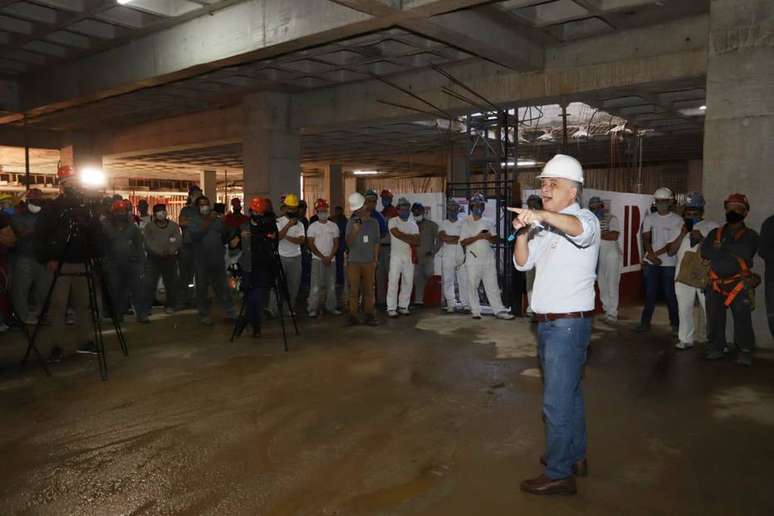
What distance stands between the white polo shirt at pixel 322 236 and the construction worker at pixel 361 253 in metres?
0.70

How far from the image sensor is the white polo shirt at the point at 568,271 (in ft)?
10.8

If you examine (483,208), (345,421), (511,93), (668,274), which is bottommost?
(345,421)

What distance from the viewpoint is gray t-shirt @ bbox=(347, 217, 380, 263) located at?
28.1 feet

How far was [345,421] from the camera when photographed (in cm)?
464

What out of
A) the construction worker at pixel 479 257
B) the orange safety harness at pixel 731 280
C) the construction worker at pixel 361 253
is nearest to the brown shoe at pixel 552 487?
the orange safety harness at pixel 731 280

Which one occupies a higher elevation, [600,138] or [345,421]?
[600,138]

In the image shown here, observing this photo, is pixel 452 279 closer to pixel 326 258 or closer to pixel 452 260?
pixel 452 260

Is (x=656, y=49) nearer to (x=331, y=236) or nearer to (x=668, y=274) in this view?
(x=668, y=274)

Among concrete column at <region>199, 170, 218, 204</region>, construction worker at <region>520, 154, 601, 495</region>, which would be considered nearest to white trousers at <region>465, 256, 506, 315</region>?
construction worker at <region>520, 154, 601, 495</region>

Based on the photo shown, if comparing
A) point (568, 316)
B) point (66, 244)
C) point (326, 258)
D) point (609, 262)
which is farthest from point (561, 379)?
point (326, 258)

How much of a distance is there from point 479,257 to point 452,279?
0.90m

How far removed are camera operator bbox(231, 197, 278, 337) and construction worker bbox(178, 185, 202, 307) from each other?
2.13 m

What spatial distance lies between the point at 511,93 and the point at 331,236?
4.53m

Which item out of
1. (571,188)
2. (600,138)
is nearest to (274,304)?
(571,188)
